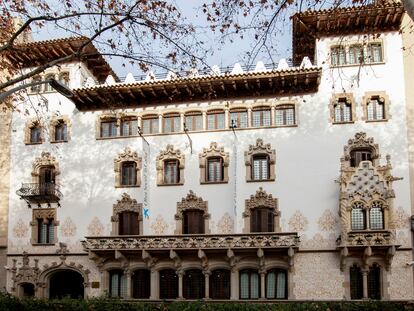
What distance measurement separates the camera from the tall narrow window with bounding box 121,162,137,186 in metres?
32.9

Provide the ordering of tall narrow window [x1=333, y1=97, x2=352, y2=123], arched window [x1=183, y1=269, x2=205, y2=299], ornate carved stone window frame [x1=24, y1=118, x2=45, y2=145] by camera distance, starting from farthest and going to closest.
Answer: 1. ornate carved stone window frame [x1=24, y1=118, x2=45, y2=145]
2. arched window [x1=183, y1=269, x2=205, y2=299]
3. tall narrow window [x1=333, y1=97, x2=352, y2=123]

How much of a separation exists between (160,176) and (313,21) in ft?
36.8

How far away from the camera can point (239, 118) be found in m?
32.1

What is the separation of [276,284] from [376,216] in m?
5.93

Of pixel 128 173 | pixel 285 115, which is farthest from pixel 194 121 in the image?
pixel 285 115

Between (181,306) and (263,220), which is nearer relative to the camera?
(181,306)

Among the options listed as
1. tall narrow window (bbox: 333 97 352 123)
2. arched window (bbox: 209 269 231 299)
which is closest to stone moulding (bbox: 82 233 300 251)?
arched window (bbox: 209 269 231 299)

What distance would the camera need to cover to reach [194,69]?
18219 mm

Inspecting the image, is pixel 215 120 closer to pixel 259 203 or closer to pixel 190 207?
pixel 190 207

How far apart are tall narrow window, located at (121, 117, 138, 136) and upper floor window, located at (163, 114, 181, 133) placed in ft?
5.41

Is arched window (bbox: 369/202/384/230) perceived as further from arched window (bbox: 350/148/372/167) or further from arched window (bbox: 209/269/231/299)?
arched window (bbox: 209/269/231/299)

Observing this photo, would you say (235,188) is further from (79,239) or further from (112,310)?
(112,310)

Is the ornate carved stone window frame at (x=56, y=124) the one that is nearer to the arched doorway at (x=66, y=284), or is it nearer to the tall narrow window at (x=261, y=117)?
the arched doorway at (x=66, y=284)

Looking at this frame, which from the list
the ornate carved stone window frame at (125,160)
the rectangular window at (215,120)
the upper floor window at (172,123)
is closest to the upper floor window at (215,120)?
the rectangular window at (215,120)
